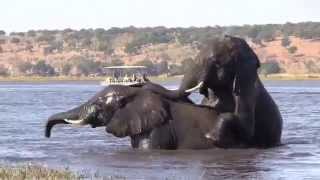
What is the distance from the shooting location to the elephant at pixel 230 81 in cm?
1848

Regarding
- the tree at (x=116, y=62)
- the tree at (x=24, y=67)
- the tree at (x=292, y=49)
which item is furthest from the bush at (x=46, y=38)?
the tree at (x=292, y=49)

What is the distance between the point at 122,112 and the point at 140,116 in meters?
0.38

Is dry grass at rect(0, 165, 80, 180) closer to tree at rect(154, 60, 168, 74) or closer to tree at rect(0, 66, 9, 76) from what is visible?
tree at rect(154, 60, 168, 74)

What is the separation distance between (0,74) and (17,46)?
19356 millimetres

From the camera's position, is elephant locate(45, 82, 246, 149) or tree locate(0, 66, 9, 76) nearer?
elephant locate(45, 82, 246, 149)

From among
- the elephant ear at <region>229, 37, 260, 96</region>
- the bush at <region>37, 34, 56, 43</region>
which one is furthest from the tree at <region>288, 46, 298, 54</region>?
the elephant ear at <region>229, 37, 260, 96</region>

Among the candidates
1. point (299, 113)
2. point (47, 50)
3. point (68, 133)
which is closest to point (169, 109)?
point (68, 133)

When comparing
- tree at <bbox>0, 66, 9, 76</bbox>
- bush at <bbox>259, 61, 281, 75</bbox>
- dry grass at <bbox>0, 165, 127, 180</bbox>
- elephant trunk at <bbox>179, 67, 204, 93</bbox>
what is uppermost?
elephant trunk at <bbox>179, 67, 204, 93</bbox>

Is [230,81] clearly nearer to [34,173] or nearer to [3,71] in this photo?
[34,173]

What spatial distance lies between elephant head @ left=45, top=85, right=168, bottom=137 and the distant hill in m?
76.8

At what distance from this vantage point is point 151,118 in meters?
18.6

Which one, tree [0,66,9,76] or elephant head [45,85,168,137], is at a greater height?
elephant head [45,85,168,137]

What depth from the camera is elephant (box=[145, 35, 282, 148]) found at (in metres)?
18.5

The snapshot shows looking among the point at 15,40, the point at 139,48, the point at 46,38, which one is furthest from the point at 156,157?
the point at 46,38
